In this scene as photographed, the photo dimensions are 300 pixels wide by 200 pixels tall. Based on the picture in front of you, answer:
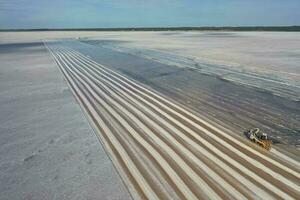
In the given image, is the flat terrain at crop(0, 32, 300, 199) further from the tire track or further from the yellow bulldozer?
the yellow bulldozer

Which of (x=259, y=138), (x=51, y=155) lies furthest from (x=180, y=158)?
(x=51, y=155)

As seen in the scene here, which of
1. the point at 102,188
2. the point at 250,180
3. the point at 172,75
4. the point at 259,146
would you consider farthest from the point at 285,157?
the point at 172,75

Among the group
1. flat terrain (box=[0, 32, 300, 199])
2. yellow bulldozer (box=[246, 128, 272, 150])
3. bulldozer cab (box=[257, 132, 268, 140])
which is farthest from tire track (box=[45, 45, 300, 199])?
bulldozer cab (box=[257, 132, 268, 140])

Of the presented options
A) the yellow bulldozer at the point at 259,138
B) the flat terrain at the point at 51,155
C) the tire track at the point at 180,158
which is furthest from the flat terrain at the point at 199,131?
the flat terrain at the point at 51,155

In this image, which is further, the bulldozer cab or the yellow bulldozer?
the bulldozer cab

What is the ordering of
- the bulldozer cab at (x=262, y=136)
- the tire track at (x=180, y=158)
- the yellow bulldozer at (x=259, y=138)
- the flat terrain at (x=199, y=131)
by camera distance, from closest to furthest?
the tire track at (x=180, y=158) < the flat terrain at (x=199, y=131) < the yellow bulldozer at (x=259, y=138) < the bulldozer cab at (x=262, y=136)

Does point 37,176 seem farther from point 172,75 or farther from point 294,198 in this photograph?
point 172,75

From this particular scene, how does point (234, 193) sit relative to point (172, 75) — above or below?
above

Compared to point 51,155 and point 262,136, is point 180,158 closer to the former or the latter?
point 262,136

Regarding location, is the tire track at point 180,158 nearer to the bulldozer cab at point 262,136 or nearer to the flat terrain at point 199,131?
the flat terrain at point 199,131
